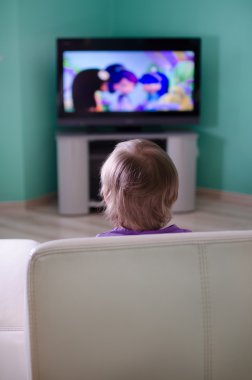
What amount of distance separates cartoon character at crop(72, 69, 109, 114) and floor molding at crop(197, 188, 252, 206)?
122 cm

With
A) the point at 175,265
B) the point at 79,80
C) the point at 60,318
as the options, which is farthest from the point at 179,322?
the point at 79,80

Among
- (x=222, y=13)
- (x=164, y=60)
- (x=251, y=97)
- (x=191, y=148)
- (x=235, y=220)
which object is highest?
(x=222, y=13)

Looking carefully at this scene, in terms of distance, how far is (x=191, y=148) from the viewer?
15.3 feet

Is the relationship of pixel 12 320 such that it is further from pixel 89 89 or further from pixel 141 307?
pixel 89 89

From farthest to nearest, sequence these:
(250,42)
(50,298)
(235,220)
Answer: (250,42) → (235,220) → (50,298)

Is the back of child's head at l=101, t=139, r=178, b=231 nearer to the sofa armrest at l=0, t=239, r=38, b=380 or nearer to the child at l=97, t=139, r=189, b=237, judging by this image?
the child at l=97, t=139, r=189, b=237

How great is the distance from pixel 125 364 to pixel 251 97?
154 inches

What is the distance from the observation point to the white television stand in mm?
4508

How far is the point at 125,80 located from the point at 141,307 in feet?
11.9

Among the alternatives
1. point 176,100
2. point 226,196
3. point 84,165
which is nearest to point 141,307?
point 84,165

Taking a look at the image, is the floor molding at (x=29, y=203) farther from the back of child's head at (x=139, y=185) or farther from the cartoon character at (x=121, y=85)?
the back of child's head at (x=139, y=185)

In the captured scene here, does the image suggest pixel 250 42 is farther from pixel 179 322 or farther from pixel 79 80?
pixel 179 322

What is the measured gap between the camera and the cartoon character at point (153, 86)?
4625mm

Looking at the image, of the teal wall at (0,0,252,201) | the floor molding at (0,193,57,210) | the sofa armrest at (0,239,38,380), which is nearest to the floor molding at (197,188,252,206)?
the teal wall at (0,0,252,201)
